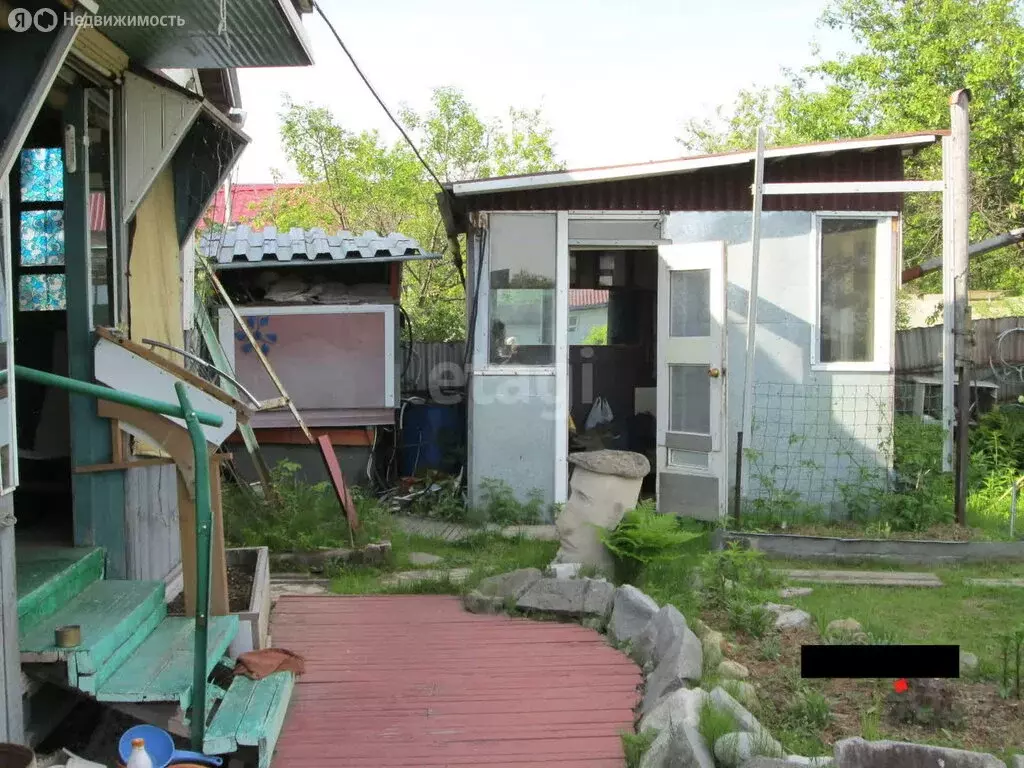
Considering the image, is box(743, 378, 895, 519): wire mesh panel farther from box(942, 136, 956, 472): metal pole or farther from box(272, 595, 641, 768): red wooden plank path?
box(272, 595, 641, 768): red wooden plank path

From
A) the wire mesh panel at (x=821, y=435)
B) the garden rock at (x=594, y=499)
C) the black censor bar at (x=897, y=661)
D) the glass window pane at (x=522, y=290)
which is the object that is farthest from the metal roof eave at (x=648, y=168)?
the black censor bar at (x=897, y=661)

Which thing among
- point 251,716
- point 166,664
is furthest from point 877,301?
point 166,664

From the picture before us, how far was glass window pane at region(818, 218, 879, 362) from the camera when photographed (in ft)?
29.3

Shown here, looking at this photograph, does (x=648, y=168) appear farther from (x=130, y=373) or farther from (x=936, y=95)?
(x=936, y=95)

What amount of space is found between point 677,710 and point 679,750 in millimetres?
447

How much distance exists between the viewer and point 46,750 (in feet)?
11.7

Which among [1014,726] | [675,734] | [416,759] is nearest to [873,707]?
[1014,726]

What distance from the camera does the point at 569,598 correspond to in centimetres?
564

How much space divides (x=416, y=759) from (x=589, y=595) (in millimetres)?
2027

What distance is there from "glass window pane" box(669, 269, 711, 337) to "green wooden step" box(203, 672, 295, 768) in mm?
5143

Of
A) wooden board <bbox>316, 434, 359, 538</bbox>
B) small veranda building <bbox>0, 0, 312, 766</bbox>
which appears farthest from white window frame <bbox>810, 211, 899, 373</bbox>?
small veranda building <bbox>0, 0, 312, 766</bbox>

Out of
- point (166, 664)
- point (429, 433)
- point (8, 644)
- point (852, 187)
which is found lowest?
point (166, 664)

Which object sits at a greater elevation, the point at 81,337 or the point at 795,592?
the point at 81,337

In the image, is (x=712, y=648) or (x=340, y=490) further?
(x=340, y=490)
